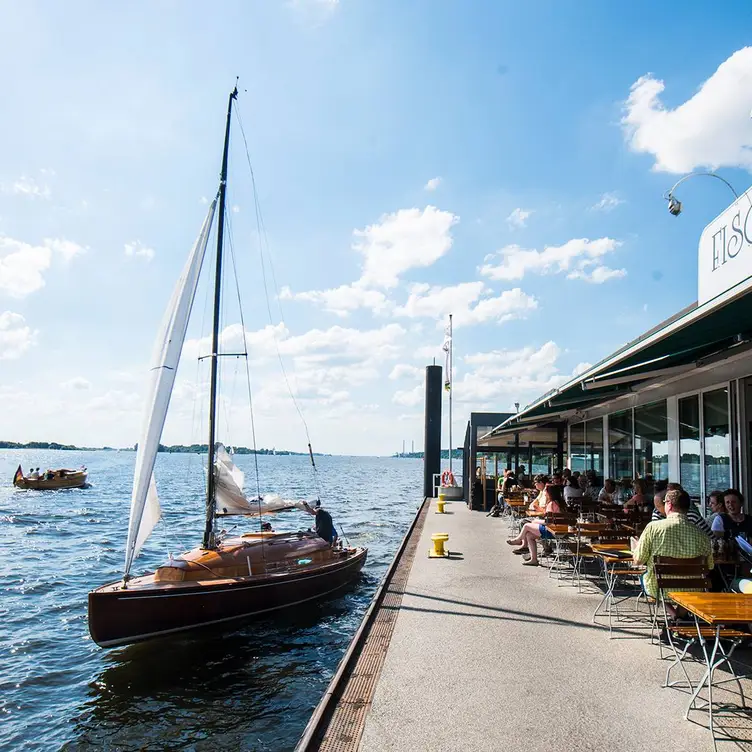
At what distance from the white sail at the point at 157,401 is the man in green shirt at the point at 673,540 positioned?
6.98 metres

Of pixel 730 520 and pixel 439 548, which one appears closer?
pixel 730 520

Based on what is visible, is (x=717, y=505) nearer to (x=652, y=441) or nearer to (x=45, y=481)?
(x=652, y=441)

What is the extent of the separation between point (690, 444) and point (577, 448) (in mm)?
10069

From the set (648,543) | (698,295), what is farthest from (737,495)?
(698,295)

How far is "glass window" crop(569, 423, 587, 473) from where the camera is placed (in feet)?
65.2

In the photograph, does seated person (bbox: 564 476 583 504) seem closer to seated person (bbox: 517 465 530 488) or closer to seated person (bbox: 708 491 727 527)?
seated person (bbox: 708 491 727 527)

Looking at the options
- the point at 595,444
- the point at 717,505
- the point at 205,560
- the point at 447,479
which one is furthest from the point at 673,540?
the point at 447,479

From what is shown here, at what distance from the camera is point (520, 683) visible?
17.3 ft

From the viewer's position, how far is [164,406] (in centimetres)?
1027

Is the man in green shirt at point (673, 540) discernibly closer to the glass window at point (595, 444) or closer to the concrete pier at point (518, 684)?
the concrete pier at point (518, 684)

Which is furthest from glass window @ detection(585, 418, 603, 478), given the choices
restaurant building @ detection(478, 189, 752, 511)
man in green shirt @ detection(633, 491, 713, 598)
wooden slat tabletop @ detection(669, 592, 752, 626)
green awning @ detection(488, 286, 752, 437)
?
wooden slat tabletop @ detection(669, 592, 752, 626)

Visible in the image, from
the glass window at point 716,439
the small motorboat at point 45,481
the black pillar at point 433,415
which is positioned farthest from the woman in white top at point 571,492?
the small motorboat at point 45,481

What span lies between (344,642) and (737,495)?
21.3 ft

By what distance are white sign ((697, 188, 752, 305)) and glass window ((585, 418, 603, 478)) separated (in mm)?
9693
